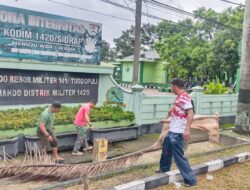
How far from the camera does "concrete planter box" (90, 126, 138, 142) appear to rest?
8844 millimetres

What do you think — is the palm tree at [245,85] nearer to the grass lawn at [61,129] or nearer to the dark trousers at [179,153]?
the grass lawn at [61,129]

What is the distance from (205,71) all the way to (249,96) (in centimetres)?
1962

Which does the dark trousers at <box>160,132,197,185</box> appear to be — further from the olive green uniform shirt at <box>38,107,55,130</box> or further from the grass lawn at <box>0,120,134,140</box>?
the grass lawn at <box>0,120,134,140</box>

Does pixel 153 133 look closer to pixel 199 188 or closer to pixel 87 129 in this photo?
pixel 87 129

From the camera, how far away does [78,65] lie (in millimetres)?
9352

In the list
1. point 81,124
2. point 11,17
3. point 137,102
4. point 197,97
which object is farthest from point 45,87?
point 197,97

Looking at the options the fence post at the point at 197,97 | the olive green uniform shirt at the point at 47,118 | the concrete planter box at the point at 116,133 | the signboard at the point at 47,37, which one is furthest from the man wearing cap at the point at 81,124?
the fence post at the point at 197,97

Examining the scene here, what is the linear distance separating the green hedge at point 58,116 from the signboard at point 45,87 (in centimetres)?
35

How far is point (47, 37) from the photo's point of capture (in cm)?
863

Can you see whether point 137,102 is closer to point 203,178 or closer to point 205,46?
point 203,178

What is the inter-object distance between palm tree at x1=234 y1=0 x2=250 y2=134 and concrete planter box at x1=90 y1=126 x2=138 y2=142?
120 inches

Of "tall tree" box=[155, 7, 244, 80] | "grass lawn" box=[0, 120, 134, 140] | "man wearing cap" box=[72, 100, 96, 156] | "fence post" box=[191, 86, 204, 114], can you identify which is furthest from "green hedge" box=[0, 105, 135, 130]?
"tall tree" box=[155, 7, 244, 80]

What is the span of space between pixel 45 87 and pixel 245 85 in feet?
18.2

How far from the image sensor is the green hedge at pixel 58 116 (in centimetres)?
755
